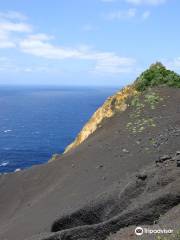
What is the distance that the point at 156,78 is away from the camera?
45125 mm

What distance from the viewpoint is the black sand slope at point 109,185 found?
16656 millimetres

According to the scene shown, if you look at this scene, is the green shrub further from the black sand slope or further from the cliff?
the black sand slope

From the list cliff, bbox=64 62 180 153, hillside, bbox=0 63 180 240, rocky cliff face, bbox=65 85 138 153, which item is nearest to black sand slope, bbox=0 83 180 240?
hillside, bbox=0 63 180 240

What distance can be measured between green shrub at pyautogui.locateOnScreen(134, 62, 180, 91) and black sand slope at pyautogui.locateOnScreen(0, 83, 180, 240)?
133 centimetres

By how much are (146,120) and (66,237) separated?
22.6 metres

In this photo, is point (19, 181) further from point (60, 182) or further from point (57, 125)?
point (57, 125)

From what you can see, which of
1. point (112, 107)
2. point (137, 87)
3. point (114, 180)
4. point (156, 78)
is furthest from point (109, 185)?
point (156, 78)

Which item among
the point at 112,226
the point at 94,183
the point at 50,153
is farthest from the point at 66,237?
the point at 50,153

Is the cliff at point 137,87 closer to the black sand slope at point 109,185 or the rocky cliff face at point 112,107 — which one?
the rocky cliff face at point 112,107

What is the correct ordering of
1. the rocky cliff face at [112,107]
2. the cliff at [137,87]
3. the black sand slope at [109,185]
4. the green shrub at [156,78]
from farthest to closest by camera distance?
the green shrub at [156,78]
the cliff at [137,87]
the rocky cliff face at [112,107]
the black sand slope at [109,185]

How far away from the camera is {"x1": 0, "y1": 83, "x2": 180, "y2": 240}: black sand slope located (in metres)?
16.7

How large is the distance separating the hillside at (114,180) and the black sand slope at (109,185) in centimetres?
4

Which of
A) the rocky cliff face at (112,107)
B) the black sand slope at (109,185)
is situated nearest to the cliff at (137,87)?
the rocky cliff face at (112,107)

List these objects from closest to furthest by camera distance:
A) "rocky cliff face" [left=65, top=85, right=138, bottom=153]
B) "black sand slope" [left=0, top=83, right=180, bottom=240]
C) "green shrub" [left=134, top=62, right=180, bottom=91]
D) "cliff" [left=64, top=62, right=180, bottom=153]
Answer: "black sand slope" [left=0, top=83, right=180, bottom=240]
"rocky cliff face" [left=65, top=85, right=138, bottom=153]
"cliff" [left=64, top=62, right=180, bottom=153]
"green shrub" [left=134, top=62, right=180, bottom=91]
